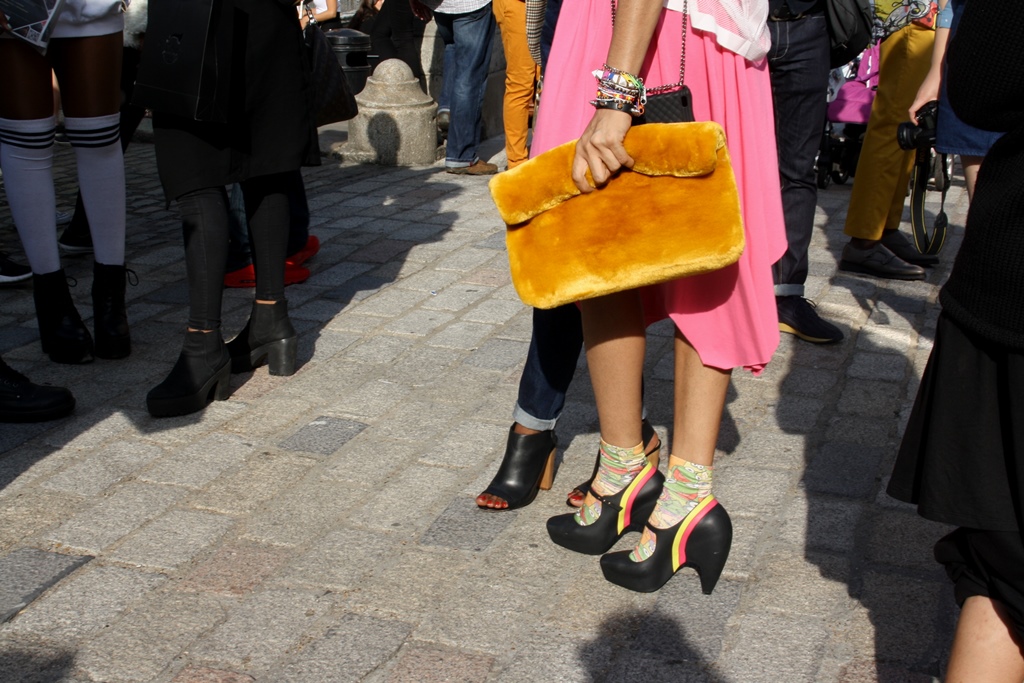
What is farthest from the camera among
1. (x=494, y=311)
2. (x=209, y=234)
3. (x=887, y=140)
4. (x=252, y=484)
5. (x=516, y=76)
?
(x=516, y=76)

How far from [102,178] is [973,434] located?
3325mm

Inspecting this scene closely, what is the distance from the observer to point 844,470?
325 cm

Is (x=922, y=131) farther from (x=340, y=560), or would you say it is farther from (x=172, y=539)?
(x=172, y=539)

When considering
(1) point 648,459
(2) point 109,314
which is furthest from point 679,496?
(2) point 109,314

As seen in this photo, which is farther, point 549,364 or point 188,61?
point 188,61

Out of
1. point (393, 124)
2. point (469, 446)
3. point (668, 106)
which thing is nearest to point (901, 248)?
point (469, 446)

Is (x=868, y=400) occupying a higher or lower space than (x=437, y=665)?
lower

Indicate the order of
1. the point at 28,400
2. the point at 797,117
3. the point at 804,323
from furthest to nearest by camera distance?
1. the point at 804,323
2. the point at 797,117
3. the point at 28,400

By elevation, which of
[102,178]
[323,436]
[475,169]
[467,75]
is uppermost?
[102,178]

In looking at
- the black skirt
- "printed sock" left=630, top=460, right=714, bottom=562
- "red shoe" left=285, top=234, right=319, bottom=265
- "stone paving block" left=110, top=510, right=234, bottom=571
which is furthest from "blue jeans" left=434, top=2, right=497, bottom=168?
the black skirt

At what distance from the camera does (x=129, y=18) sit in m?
4.89

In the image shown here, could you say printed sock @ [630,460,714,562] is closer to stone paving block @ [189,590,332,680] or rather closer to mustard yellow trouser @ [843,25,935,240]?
stone paving block @ [189,590,332,680]

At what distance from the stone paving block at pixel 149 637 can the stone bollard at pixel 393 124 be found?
232 inches

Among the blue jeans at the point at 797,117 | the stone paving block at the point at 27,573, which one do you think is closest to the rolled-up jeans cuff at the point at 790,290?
the blue jeans at the point at 797,117
